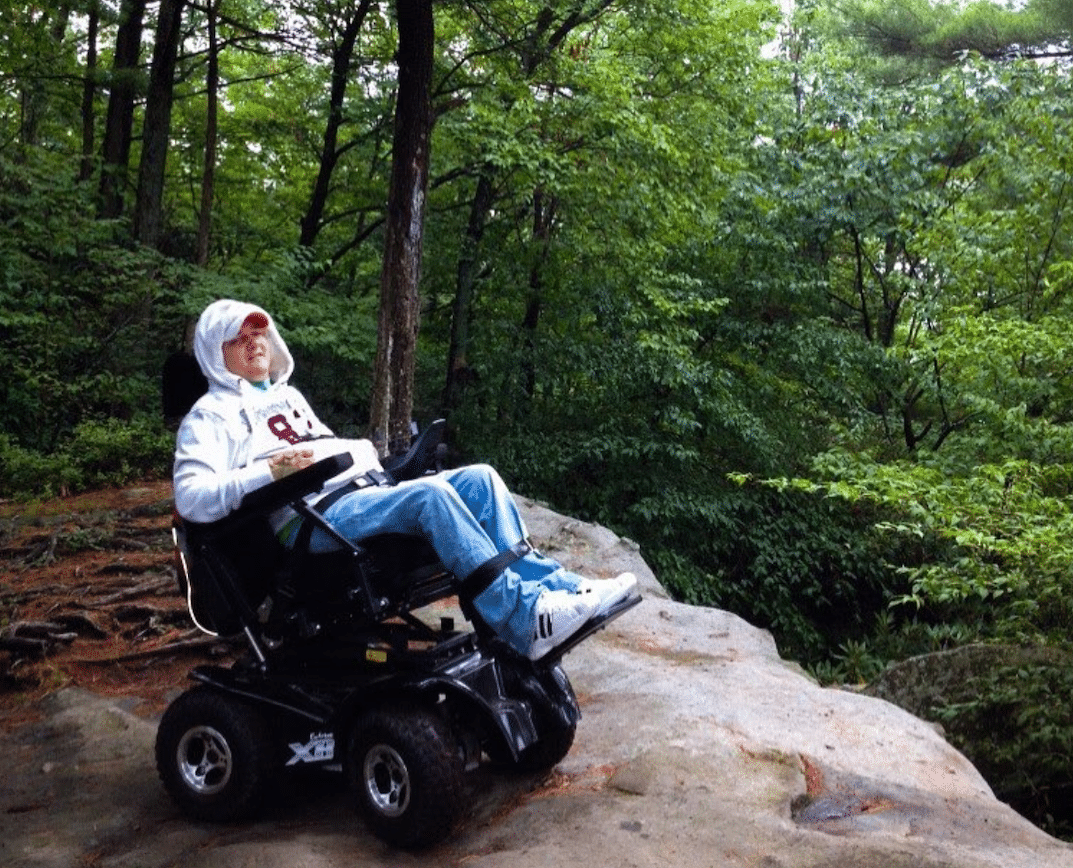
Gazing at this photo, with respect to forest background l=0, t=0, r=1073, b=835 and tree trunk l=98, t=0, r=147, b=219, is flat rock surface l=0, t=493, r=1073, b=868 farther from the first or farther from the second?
tree trunk l=98, t=0, r=147, b=219

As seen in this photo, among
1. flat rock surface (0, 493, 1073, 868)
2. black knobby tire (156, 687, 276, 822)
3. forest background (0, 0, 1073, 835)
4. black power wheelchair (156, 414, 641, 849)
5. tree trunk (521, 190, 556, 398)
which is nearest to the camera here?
flat rock surface (0, 493, 1073, 868)

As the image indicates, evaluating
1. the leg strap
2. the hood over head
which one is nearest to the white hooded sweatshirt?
the hood over head

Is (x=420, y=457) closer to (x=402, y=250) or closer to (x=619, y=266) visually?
(x=402, y=250)

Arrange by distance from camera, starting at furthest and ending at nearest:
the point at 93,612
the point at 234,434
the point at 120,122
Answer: the point at 120,122 < the point at 93,612 < the point at 234,434

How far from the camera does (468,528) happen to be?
10.4ft

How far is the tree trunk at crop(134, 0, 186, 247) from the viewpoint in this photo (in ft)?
36.4

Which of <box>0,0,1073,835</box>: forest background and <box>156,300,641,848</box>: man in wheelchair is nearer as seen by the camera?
<box>156,300,641,848</box>: man in wheelchair

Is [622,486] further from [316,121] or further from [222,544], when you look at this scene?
[222,544]

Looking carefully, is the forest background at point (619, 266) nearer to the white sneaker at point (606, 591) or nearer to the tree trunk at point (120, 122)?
the tree trunk at point (120, 122)

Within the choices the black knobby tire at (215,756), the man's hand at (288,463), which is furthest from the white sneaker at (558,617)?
the black knobby tire at (215,756)

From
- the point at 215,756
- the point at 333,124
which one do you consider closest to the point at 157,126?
the point at 333,124

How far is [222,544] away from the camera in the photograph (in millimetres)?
3461

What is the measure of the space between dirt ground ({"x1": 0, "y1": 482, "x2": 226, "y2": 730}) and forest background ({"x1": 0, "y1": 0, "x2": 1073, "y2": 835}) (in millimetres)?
2143

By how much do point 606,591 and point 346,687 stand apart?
89cm
